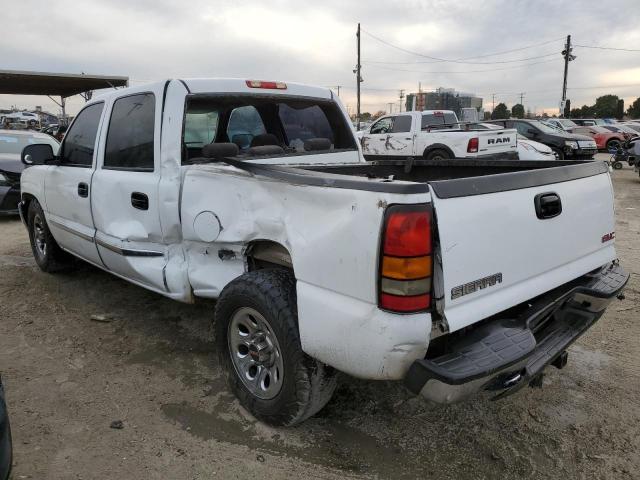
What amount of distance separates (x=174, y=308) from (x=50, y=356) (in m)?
1.12

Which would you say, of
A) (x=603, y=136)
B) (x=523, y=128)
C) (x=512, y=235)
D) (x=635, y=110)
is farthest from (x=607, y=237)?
(x=635, y=110)

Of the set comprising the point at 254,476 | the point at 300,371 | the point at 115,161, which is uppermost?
the point at 115,161

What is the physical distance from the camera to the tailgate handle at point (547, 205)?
2.39 meters

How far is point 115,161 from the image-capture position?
383 cm

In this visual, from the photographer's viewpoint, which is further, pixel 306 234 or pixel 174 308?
pixel 174 308

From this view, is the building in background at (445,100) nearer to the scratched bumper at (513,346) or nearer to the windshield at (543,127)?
the windshield at (543,127)

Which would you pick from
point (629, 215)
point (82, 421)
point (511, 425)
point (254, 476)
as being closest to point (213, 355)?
point (82, 421)

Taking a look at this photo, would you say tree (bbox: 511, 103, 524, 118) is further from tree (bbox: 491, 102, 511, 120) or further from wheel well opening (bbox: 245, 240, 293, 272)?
wheel well opening (bbox: 245, 240, 293, 272)

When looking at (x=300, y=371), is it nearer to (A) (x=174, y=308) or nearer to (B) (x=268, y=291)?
(B) (x=268, y=291)

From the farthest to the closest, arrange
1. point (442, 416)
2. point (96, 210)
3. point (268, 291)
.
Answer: point (96, 210)
point (442, 416)
point (268, 291)

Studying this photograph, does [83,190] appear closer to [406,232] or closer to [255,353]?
[255,353]

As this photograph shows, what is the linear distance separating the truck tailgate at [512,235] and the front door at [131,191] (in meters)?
2.03

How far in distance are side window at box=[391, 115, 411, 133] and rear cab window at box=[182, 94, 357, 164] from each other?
10.0m

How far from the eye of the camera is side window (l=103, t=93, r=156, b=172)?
3457 mm
